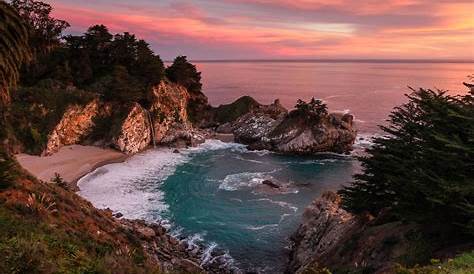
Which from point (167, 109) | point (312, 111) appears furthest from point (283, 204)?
point (167, 109)

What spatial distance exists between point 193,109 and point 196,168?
31.8 meters

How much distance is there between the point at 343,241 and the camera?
24.6 m

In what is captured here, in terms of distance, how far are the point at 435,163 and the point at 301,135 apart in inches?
2072

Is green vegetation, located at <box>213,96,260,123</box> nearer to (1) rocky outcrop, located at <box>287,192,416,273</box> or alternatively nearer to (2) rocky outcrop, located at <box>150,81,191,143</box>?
(2) rocky outcrop, located at <box>150,81,191,143</box>

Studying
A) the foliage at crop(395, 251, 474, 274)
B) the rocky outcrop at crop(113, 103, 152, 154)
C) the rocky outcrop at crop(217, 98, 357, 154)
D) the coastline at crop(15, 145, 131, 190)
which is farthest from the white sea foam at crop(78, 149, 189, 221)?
the foliage at crop(395, 251, 474, 274)

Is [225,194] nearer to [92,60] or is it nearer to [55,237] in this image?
[55,237]

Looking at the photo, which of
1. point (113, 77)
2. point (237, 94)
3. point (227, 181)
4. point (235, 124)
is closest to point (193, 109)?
point (235, 124)

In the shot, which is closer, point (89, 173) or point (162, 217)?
point (162, 217)

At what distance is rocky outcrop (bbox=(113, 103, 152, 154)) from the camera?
61531mm

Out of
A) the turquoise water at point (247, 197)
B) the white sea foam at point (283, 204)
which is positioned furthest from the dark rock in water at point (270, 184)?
the white sea foam at point (283, 204)

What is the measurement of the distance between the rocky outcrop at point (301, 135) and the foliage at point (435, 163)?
150 ft

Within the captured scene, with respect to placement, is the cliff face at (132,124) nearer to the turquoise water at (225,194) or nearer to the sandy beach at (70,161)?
the sandy beach at (70,161)

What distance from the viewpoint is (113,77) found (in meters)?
64.9

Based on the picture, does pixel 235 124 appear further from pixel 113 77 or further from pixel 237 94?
pixel 237 94
